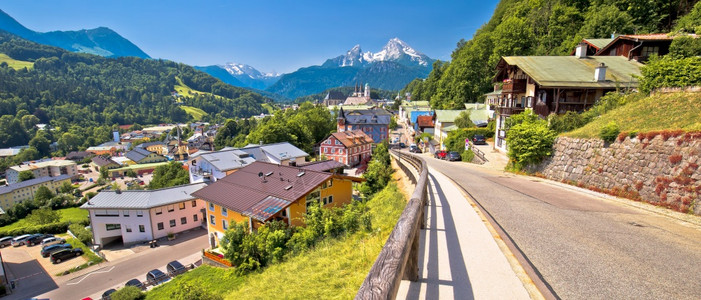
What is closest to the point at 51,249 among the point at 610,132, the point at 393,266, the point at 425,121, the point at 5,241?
the point at 5,241

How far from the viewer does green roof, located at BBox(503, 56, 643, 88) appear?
835 inches

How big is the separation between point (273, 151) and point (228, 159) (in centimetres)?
767


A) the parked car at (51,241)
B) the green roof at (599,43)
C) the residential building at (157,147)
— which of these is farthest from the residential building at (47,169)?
the green roof at (599,43)

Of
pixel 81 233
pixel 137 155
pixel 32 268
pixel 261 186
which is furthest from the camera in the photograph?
pixel 137 155

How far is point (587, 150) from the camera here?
13.3m

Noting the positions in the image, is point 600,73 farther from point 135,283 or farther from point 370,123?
point 370,123

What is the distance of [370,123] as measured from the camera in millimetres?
72250

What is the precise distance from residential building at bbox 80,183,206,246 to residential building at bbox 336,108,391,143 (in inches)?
1905

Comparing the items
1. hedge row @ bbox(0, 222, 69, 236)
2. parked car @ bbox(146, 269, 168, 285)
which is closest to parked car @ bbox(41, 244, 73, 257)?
hedge row @ bbox(0, 222, 69, 236)

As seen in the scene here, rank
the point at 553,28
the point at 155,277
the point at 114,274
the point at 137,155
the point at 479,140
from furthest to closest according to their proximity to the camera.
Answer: the point at 137,155
the point at 553,28
the point at 479,140
the point at 114,274
the point at 155,277

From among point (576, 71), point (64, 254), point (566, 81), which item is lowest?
point (64, 254)

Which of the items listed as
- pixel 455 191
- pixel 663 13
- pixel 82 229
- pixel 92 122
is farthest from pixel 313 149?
pixel 92 122

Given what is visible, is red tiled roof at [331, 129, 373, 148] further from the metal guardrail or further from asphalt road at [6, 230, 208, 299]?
the metal guardrail

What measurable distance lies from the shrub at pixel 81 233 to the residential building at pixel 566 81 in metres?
49.7
